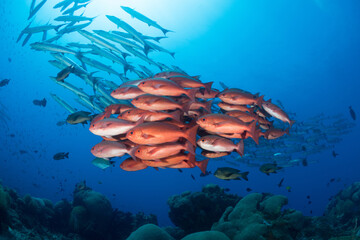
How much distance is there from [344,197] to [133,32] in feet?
50.0

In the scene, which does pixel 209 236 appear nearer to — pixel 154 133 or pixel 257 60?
pixel 154 133

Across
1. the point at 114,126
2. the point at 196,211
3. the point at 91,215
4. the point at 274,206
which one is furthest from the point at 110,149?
the point at 91,215

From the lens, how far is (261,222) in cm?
511

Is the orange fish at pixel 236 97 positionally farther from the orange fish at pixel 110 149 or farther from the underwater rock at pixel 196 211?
the underwater rock at pixel 196 211

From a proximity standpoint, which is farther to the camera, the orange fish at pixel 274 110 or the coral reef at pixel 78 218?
the coral reef at pixel 78 218

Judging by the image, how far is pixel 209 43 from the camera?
60.0 metres

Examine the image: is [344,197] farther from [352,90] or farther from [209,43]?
[352,90]


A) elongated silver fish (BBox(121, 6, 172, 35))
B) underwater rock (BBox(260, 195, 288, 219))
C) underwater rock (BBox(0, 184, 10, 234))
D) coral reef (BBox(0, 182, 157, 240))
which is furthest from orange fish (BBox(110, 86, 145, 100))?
elongated silver fish (BBox(121, 6, 172, 35))

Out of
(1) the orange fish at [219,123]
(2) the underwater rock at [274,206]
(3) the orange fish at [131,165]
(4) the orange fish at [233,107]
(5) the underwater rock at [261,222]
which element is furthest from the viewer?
(2) the underwater rock at [274,206]

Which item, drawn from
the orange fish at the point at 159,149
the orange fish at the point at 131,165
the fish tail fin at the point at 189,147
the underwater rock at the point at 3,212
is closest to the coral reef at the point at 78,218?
the underwater rock at the point at 3,212

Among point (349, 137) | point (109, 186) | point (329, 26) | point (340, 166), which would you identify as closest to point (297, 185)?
point (340, 166)

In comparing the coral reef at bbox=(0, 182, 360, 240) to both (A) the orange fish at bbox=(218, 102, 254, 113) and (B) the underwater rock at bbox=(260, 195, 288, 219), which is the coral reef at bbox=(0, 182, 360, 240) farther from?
(A) the orange fish at bbox=(218, 102, 254, 113)

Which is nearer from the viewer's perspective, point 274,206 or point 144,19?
point 274,206

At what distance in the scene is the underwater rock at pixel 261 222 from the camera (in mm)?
4852
